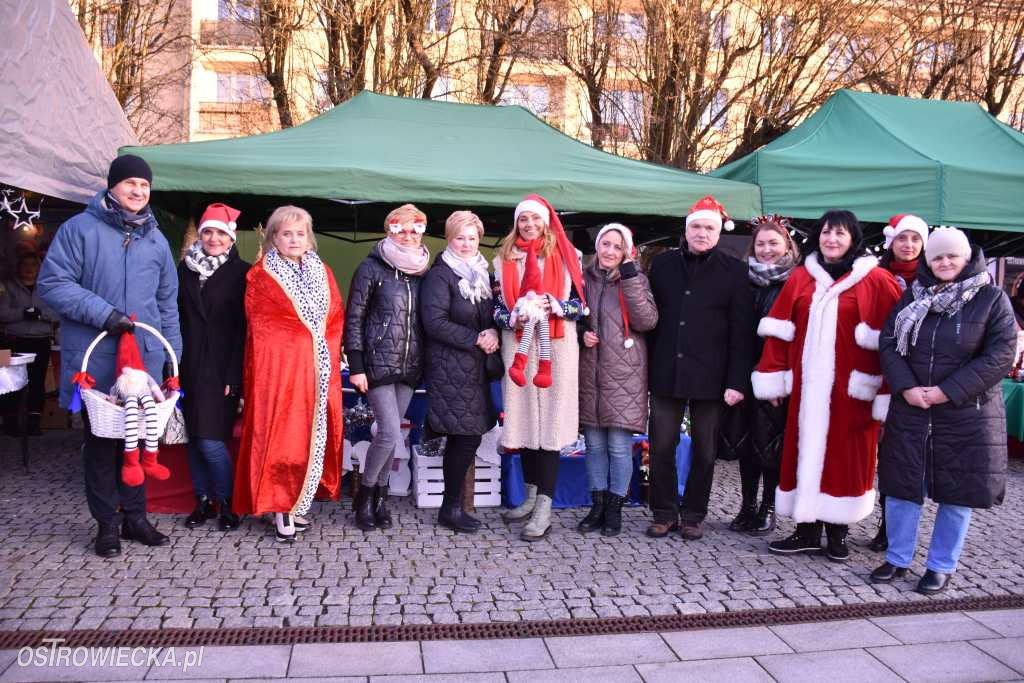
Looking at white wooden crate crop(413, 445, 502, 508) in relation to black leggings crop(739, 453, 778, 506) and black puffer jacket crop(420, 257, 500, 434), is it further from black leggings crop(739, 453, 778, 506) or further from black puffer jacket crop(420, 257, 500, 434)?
black leggings crop(739, 453, 778, 506)

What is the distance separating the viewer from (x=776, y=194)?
21.5 ft

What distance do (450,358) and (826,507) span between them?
2.08 metres

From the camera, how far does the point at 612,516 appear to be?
4.45 meters

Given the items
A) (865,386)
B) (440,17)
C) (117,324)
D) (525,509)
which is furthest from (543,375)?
(440,17)

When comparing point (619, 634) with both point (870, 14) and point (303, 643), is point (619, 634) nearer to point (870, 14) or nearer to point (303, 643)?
point (303, 643)

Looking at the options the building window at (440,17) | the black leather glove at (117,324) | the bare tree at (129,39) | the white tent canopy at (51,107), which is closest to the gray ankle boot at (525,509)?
the black leather glove at (117,324)

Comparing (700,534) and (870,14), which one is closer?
(700,534)

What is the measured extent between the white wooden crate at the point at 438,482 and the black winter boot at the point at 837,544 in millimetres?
1979

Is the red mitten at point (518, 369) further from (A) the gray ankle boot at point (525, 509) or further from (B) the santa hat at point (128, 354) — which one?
(B) the santa hat at point (128, 354)

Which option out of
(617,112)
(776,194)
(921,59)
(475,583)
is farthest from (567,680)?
(921,59)

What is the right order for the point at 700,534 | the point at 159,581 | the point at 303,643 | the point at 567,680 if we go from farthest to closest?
the point at 700,534 → the point at 159,581 → the point at 303,643 → the point at 567,680

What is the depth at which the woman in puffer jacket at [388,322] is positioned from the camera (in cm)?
418

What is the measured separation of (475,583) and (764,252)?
2.46 meters

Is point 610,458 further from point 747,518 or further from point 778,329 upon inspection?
point 778,329
